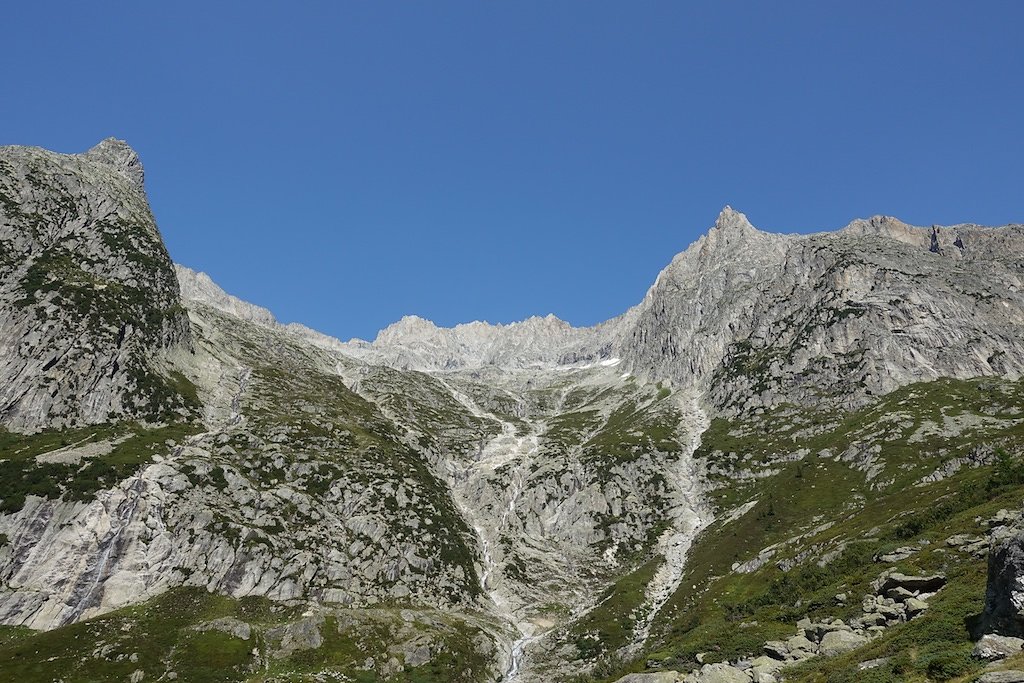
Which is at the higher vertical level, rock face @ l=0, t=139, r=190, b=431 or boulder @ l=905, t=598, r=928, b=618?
rock face @ l=0, t=139, r=190, b=431

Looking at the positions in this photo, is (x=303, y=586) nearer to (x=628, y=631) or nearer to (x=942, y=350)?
(x=628, y=631)

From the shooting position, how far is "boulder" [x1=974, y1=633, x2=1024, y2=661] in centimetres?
2308

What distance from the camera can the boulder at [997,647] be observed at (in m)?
23.1

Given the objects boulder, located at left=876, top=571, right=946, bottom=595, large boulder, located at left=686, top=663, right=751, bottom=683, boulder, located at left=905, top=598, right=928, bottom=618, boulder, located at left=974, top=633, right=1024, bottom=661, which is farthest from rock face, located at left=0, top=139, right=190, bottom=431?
boulder, located at left=974, top=633, right=1024, bottom=661

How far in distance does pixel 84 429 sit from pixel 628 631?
10802cm

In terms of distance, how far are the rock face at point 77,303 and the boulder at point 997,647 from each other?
13939 centimetres

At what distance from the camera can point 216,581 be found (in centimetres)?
8950

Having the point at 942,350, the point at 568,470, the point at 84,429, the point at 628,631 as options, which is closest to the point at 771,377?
the point at 942,350

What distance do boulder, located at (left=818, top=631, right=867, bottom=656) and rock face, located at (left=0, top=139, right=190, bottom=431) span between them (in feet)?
428

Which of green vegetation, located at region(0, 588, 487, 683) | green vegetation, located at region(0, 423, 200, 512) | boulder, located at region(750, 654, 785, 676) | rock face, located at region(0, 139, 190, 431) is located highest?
rock face, located at region(0, 139, 190, 431)

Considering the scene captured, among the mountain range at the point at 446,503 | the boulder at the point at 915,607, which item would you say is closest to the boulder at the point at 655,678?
the mountain range at the point at 446,503

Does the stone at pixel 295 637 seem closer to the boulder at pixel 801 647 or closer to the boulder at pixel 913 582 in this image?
the boulder at pixel 801 647

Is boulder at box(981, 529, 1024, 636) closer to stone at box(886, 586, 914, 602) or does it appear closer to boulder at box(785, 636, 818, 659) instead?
boulder at box(785, 636, 818, 659)

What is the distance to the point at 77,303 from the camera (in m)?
132
